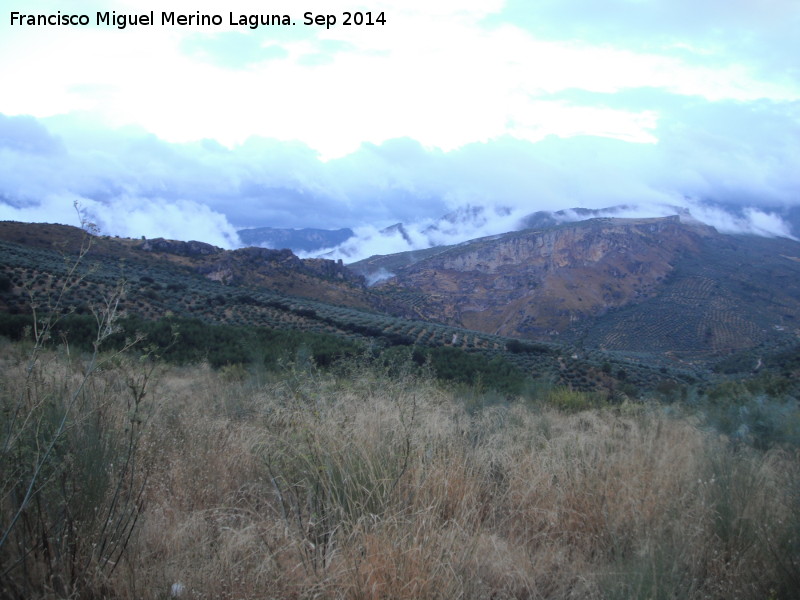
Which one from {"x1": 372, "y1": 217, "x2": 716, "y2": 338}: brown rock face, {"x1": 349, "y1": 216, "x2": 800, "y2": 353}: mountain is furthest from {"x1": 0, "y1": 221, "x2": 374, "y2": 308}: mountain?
{"x1": 372, "y1": 217, "x2": 716, "y2": 338}: brown rock face

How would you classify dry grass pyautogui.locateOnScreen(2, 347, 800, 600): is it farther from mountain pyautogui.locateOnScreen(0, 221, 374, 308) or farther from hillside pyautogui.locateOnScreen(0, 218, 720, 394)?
mountain pyautogui.locateOnScreen(0, 221, 374, 308)

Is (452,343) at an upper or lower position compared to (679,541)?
lower

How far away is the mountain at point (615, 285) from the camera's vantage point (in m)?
82.0

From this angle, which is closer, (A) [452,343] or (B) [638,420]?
(B) [638,420]

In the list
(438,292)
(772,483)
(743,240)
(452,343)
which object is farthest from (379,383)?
(743,240)

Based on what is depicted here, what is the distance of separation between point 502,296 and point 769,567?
119113mm

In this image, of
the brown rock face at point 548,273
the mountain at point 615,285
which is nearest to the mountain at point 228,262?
the mountain at point 615,285

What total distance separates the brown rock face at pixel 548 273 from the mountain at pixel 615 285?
0.28 metres

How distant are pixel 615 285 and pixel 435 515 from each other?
123766 millimetres

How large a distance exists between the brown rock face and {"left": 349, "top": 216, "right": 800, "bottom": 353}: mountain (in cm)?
28

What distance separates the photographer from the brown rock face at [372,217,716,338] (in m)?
106

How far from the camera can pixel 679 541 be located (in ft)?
11.8

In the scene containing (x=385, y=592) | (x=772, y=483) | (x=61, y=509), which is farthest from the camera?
(x=772, y=483)

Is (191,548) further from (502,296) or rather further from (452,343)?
(502,296)
